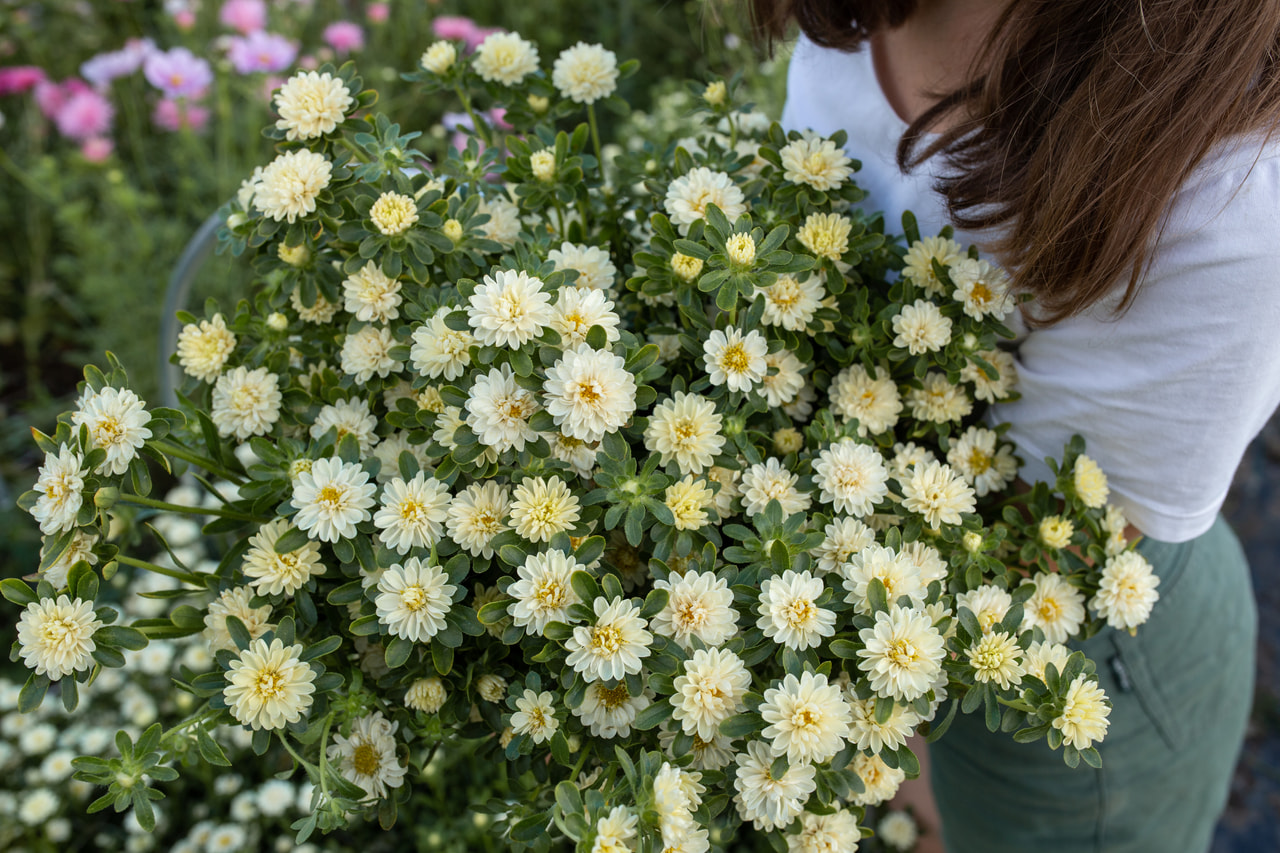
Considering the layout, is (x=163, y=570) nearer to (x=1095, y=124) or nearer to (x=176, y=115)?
(x=1095, y=124)

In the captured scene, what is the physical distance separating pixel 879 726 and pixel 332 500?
0.44m

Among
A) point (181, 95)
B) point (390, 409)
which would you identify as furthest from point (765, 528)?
point (181, 95)

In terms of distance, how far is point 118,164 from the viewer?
7.60ft

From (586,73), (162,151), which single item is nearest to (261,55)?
(162,151)

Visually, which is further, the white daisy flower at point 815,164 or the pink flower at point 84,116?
the pink flower at point 84,116

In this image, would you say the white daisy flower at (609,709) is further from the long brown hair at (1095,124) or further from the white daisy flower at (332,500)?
the long brown hair at (1095,124)

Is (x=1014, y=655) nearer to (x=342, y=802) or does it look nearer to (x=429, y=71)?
(x=342, y=802)

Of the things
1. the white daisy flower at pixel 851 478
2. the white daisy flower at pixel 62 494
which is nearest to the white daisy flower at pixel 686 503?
the white daisy flower at pixel 851 478

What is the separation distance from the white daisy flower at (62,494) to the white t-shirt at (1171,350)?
0.77m

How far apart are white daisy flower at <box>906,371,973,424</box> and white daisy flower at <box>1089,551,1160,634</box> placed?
0.61 feet

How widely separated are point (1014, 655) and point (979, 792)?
25.4 inches

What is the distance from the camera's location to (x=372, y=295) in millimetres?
756

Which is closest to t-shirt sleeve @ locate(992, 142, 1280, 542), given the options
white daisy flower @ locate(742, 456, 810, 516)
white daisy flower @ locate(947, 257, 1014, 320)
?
white daisy flower @ locate(947, 257, 1014, 320)

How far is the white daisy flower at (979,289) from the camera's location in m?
0.77
